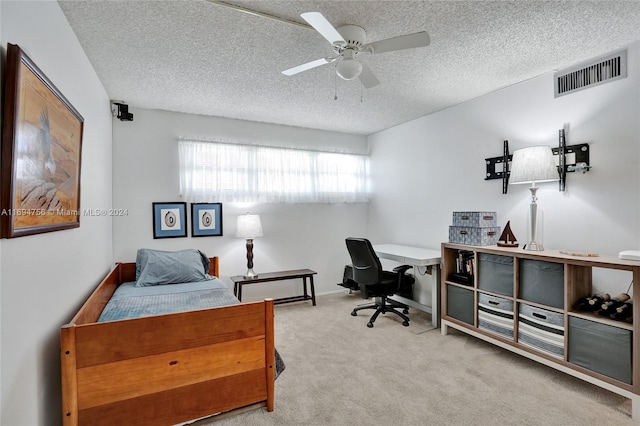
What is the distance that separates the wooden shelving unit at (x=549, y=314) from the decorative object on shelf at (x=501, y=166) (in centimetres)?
78

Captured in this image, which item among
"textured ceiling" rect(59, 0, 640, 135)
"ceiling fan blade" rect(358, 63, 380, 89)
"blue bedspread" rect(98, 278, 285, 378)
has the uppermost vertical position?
"textured ceiling" rect(59, 0, 640, 135)

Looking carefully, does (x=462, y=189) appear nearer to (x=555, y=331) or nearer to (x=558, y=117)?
(x=558, y=117)

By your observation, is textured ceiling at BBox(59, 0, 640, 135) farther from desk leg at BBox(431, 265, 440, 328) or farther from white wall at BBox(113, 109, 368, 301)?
desk leg at BBox(431, 265, 440, 328)

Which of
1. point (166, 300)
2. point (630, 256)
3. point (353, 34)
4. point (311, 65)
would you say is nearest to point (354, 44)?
point (353, 34)

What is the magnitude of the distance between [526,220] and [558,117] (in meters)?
0.95

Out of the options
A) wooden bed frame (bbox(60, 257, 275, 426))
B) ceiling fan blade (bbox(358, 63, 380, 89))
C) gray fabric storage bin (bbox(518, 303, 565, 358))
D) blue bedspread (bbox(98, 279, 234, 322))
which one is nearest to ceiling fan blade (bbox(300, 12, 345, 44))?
ceiling fan blade (bbox(358, 63, 380, 89))

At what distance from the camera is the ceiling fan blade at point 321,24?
1.58m

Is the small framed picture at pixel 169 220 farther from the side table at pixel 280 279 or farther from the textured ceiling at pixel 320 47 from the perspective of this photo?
the textured ceiling at pixel 320 47

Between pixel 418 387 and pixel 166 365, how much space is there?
67.9 inches

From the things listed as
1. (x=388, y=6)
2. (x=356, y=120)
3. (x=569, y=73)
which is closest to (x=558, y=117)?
(x=569, y=73)

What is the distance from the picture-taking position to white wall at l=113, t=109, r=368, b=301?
3695mm

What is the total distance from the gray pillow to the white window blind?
2.87 feet

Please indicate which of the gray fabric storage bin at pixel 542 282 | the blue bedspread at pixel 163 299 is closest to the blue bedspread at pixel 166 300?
the blue bedspread at pixel 163 299

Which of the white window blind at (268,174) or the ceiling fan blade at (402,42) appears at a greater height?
the ceiling fan blade at (402,42)
